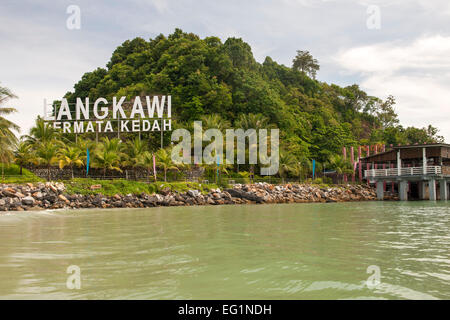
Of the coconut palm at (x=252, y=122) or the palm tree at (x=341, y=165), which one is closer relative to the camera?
the coconut palm at (x=252, y=122)

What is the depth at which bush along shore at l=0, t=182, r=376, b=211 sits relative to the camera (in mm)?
25125

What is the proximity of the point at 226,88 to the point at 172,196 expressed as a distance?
1090 inches

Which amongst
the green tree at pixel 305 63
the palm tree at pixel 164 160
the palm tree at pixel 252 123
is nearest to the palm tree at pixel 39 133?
the palm tree at pixel 164 160

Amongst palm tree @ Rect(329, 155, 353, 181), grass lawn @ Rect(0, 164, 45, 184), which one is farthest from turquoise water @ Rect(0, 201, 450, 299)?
palm tree @ Rect(329, 155, 353, 181)

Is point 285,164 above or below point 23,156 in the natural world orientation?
below

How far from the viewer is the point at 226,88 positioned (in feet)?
179

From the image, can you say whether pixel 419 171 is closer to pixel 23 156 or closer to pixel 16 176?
pixel 16 176

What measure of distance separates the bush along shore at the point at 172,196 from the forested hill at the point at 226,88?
1153 cm

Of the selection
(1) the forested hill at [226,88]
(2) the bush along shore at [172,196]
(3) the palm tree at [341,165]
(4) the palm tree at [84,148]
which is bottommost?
(2) the bush along shore at [172,196]

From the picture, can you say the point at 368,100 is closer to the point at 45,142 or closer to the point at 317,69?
the point at 317,69

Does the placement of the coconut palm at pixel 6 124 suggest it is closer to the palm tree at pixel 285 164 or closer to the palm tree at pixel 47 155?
the palm tree at pixel 47 155

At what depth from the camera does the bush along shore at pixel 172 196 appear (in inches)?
989

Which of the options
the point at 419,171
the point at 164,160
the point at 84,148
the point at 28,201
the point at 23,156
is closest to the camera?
the point at 28,201

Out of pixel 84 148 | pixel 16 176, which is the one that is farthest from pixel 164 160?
pixel 16 176
